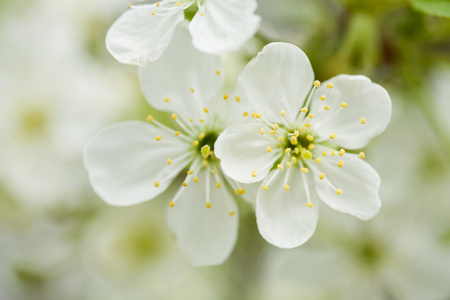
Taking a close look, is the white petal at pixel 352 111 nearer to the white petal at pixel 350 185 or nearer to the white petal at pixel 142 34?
the white petal at pixel 350 185

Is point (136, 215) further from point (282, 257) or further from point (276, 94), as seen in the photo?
point (276, 94)

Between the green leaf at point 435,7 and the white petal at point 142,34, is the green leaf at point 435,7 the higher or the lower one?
the lower one

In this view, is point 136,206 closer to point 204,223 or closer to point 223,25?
point 204,223

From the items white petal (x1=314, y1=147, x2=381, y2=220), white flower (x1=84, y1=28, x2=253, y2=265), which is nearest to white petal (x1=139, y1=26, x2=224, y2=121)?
white flower (x1=84, y1=28, x2=253, y2=265)

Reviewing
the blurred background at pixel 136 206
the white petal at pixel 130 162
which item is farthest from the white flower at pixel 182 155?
the blurred background at pixel 136 206

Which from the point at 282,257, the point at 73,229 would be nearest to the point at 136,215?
the point at 73,229
